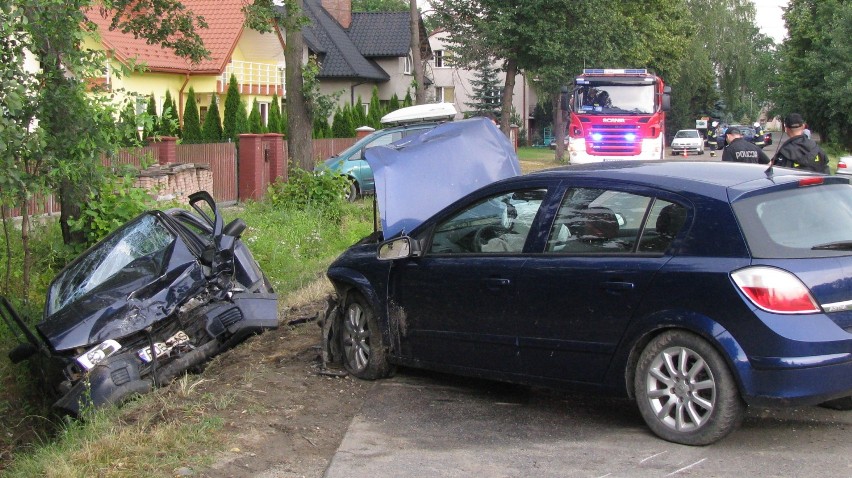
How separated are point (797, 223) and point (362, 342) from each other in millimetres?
3280

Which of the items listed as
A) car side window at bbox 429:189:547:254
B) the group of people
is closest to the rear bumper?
car side window at bbox 429:189:547:254

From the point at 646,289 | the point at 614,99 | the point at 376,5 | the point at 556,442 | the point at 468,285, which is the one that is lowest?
the point at 556,442

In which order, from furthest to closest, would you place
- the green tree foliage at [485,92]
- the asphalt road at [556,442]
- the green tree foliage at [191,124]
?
1. the green tree foliage at [485,92]
2. the green tree foliage at [191,124]
3. the asphalt road at [556,442]

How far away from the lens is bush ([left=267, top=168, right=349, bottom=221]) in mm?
17812

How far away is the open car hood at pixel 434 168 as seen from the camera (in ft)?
25.0

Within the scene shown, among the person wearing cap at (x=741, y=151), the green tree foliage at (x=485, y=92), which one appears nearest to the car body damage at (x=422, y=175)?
the person wearing cap at (x=741, y=151)

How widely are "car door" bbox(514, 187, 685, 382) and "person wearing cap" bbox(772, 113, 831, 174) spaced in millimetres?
4974

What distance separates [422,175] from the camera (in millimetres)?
8000

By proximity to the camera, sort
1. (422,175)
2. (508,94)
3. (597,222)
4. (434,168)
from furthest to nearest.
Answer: (508,94)
(434,168)
(422,175)
(597,222)

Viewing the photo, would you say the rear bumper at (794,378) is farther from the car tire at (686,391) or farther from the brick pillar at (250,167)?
the brick pillar at (250,167)

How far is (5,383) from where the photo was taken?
951 centimetres

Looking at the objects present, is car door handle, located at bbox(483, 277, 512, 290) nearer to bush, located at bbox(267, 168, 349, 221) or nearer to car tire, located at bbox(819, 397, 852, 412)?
car tire, located at bbox(819, 397, 852, 412)

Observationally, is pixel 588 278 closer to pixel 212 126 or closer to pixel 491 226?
pixel 491 226

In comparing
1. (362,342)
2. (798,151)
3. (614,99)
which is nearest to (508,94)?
(614,99)
